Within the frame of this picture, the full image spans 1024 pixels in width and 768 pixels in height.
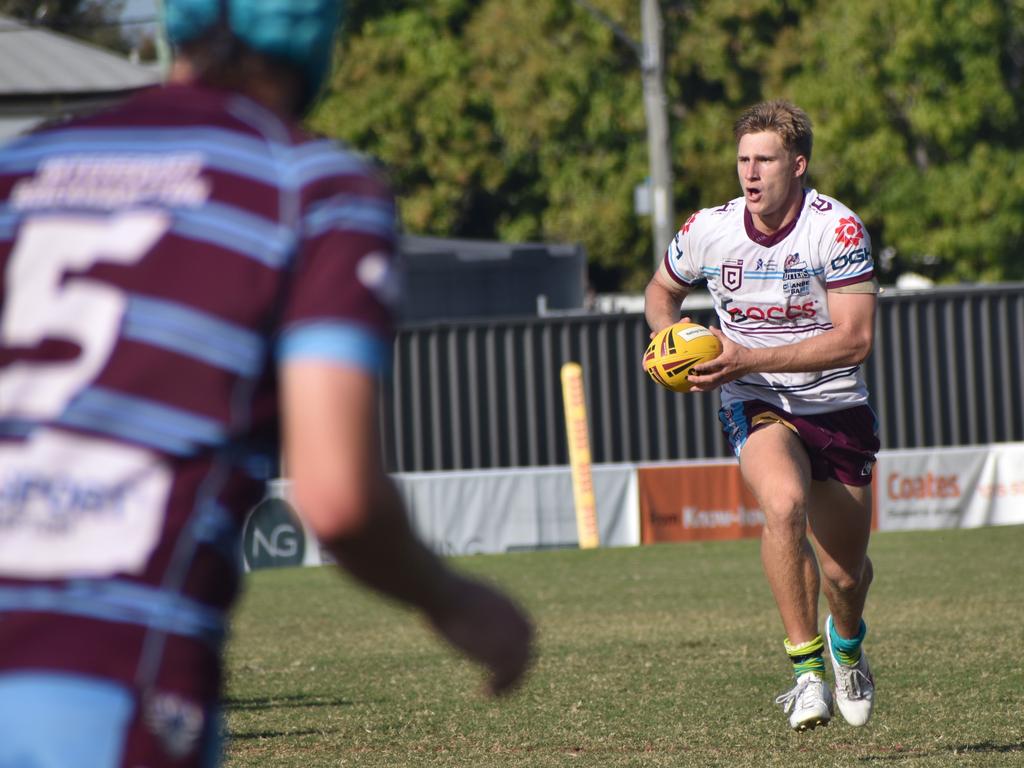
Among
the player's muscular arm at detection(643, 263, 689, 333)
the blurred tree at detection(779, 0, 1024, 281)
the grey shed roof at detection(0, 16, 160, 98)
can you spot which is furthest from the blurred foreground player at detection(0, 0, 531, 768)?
the grey shed roof at detection(0, 16, 160, 98)

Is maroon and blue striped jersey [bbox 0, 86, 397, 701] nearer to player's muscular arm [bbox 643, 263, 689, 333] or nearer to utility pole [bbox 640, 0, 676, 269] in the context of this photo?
player's muscular arm [bbox 643, 263, 689, 333]

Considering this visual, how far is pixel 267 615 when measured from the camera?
1346cm

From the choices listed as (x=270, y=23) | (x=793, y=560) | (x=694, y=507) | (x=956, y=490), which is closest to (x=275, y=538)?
(x=694, y=507)

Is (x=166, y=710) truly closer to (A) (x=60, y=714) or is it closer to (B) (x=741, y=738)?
(A) (x=60, y=714)

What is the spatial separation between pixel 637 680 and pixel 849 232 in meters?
2.85

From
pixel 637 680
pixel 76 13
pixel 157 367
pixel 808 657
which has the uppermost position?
pixel 76 13

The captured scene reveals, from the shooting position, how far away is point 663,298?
7.41m

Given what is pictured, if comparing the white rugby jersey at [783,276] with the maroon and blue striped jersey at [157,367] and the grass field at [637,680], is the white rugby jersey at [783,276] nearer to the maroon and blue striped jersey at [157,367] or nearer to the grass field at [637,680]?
the grass field at [637,680]

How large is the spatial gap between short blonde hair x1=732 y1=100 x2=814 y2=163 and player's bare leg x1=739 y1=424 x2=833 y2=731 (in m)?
1.09

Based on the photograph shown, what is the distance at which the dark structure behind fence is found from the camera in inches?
862

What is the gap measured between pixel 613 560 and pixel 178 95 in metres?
15.0

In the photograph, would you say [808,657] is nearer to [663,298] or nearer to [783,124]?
[663,298]

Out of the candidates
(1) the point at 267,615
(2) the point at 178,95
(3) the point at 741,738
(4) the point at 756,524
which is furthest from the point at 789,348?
(4) the point at 756,524

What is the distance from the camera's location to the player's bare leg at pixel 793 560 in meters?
6.62
